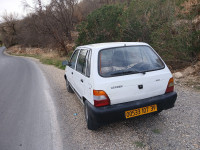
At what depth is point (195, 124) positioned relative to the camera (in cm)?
316

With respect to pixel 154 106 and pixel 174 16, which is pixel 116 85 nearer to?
pixel 154 106

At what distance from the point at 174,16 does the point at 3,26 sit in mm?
45375

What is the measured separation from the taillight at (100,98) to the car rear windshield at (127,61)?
320 millimetres

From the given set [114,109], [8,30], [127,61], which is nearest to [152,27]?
[127,61]

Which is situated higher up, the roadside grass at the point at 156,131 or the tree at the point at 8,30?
the tree at the point at 8,30

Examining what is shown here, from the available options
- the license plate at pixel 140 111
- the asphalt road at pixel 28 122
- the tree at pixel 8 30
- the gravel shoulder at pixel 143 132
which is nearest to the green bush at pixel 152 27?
the gravel shoulder at pixel 143 132

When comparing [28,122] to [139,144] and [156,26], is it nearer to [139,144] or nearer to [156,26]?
[139,144]

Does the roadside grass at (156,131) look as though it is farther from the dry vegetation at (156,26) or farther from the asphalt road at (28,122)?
the dry vegetation at (156,26)

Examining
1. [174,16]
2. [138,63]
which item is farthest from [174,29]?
[138,63]

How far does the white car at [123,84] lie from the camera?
2.74 m

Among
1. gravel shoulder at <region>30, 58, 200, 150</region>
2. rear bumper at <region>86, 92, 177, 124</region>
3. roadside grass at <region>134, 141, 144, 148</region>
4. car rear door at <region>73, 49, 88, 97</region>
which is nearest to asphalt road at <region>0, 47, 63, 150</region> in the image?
gravel shoulder at <region>30, 58, 200, 150</region>

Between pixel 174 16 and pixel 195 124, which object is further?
pixel 174 16

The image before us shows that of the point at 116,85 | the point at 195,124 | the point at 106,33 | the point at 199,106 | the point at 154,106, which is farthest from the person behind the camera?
the point at 106,33

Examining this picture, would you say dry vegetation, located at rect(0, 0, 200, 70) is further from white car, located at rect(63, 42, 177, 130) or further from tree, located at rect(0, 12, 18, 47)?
tree, located at rect(0, 12, 18, 47)
